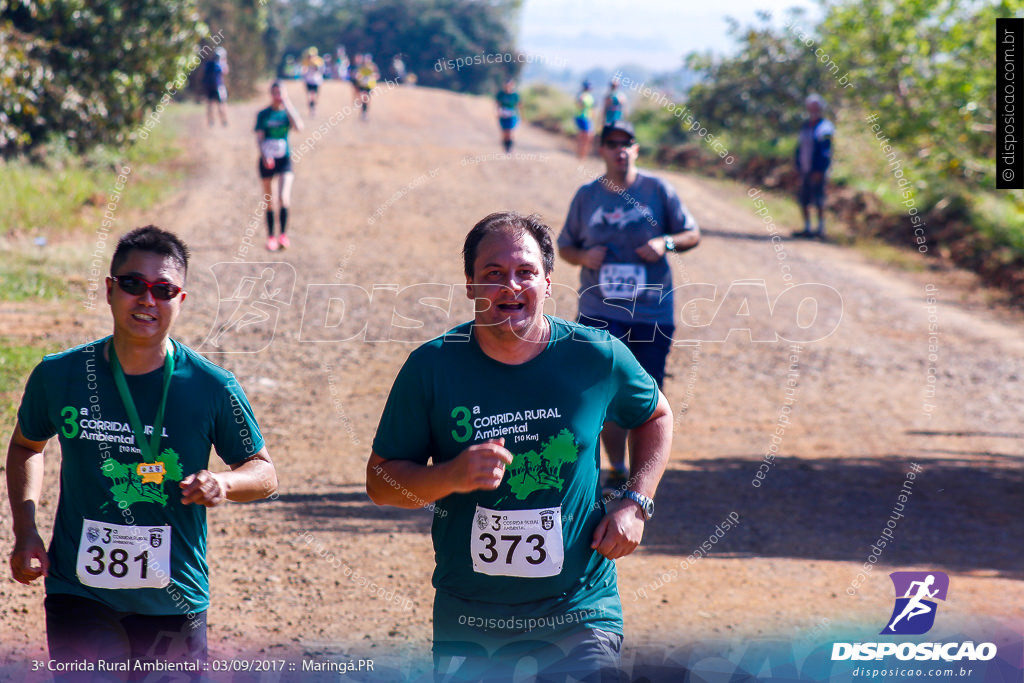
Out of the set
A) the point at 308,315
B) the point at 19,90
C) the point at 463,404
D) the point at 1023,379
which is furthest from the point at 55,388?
the point at 19,90

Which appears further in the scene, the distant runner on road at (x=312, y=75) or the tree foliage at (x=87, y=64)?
the distant runner on road at (x=312, y=75)

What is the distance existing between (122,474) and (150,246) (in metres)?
0.69

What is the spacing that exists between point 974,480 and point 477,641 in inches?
234

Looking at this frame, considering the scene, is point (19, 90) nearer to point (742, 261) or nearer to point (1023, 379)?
point (742, 261)

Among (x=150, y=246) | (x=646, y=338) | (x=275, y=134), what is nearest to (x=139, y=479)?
(x=150, y=246)

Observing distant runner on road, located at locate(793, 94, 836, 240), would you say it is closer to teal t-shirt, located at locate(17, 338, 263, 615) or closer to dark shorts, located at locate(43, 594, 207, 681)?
teal t-shirt, located at locate(17, 338, 263, 615)

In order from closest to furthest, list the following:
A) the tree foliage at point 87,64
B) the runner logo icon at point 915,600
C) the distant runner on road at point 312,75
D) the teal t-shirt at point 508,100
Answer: the runner logo icon at point 915,600 → the tree foliage at point 87,64 → the teal t-shirt at point 508,100 → the distant runner on road at point 312,75

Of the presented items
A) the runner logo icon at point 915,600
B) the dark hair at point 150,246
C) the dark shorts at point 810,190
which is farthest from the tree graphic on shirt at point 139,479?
the dark shorts at point 810,190

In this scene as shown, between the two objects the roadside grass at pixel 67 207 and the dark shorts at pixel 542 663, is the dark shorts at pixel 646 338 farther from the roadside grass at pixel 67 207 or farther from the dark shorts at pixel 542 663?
the roadside grass at pixel 67 207

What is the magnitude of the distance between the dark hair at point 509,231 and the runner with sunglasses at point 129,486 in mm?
813

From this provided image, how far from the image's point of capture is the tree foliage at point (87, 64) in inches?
606

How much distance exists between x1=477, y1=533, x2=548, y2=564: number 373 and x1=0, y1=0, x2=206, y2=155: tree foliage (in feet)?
45.3

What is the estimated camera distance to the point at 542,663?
3010 millimetres

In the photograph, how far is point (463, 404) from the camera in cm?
301
